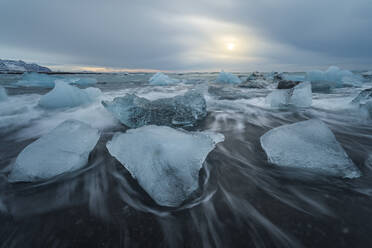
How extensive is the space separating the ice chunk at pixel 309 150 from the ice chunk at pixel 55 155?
79.4 inches

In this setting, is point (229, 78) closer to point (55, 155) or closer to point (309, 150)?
point (309, 150)

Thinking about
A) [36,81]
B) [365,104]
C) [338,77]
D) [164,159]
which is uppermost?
[338,77]

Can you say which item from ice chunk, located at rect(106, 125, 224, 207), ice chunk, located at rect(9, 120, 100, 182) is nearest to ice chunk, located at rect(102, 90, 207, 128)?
ice chunk, located at rect(9, 120, 100, 182)

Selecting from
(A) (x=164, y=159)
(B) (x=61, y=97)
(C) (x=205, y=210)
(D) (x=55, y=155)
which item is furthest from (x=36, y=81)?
(C) (x=205, y=210)

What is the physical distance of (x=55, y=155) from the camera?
5.60 feet

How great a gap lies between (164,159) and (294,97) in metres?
5.13

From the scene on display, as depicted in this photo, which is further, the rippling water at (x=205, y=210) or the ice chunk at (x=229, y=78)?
the ice chunk at (x=229, y=78)

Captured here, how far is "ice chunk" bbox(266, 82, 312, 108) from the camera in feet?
16.6

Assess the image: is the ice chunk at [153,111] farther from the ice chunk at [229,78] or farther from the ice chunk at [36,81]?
the ice chunk at [229,78]

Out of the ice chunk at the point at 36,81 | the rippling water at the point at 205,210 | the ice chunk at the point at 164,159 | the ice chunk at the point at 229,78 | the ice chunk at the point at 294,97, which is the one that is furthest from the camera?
the ice chunk at the point at 229,78

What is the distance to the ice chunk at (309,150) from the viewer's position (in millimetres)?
1609

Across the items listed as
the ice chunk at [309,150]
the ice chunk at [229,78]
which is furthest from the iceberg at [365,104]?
the ice chunk at [229,78]

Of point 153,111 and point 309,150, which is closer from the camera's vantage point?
point 309,150

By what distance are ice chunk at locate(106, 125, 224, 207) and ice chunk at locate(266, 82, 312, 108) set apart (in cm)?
446
